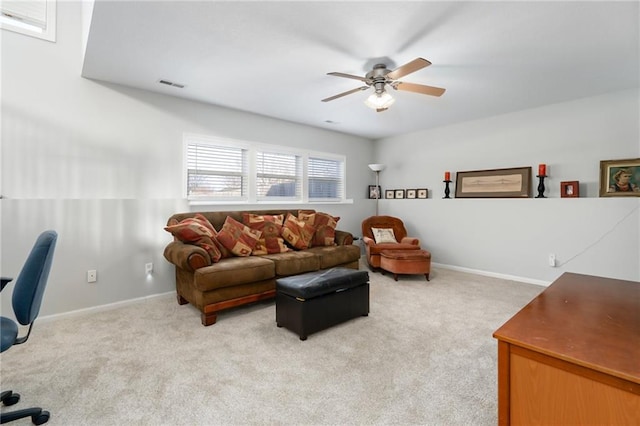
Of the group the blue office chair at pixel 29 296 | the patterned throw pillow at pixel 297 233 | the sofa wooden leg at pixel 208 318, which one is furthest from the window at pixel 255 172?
the blue office chair at pixel 29 296

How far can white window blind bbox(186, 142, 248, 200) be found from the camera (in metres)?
3.79

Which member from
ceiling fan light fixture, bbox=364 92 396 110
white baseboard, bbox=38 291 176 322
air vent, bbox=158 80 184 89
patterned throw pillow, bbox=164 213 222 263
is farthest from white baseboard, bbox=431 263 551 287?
air vent, bbox=158 80 184 89

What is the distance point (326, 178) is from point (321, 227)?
1466 millimetres

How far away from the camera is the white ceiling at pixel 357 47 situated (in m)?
Result: 1.97

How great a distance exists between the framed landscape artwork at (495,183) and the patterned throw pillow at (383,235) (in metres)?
1.25

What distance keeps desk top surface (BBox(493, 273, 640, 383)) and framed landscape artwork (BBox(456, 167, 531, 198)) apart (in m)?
2.52

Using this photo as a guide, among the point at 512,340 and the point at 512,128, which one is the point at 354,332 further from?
the point at 512,128

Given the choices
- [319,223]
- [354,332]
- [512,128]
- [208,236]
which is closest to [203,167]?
[208,236]

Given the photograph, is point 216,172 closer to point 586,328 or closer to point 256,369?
point 256,369

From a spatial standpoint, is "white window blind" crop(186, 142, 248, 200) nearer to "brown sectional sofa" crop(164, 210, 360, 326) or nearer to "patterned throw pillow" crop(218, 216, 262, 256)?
"brown sectional sofa" crop(164, 210, 360, 326)

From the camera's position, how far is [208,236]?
121 inches

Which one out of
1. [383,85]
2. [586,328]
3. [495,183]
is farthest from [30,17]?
[495,183]

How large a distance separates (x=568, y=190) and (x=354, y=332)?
3453 millimetres

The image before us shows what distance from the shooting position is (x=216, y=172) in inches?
157
